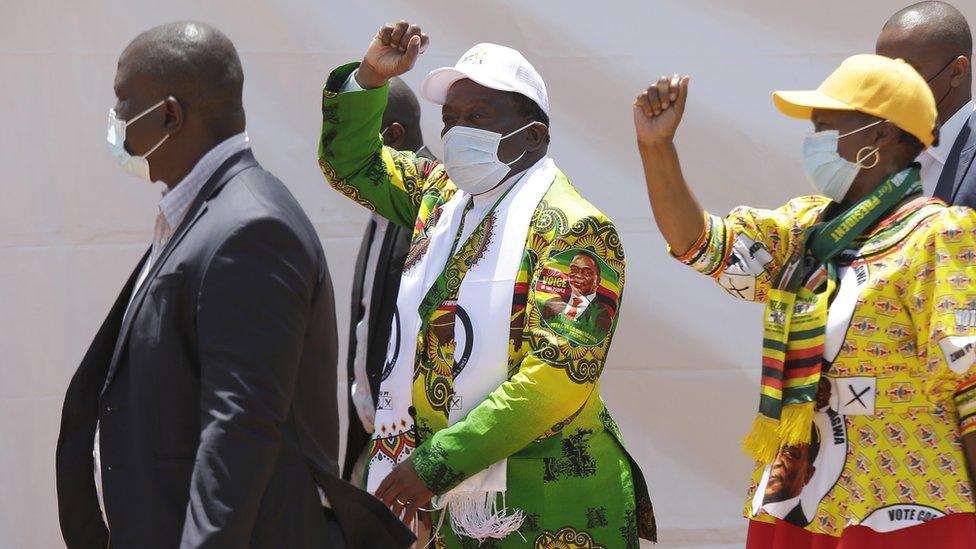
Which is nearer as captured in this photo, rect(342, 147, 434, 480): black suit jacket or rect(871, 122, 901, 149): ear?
rect(871, 122, 901, 149): ear

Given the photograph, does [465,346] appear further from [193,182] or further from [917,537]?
[917,537]

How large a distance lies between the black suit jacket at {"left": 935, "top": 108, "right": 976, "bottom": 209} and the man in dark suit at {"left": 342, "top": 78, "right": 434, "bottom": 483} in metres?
1.48

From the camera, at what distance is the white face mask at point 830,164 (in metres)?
2.74

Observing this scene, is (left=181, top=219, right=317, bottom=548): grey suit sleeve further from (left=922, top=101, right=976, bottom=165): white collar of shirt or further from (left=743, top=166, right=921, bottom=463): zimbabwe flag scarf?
(left=922, top=101, right=976, bottom=165): white collar of shirt

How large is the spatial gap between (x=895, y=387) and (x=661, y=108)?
734 millimetres

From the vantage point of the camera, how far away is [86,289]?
424cm

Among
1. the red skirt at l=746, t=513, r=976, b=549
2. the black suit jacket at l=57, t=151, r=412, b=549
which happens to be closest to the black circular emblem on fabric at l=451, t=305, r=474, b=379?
the black suit jacket at l=57, t=151, r=412, b=549

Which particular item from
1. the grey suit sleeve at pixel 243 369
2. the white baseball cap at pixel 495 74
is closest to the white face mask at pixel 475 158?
the white baseball cap at pixel 495 74

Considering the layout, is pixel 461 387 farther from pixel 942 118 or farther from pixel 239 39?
pixel 239 39

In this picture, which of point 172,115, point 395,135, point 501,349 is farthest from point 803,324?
point 395,135

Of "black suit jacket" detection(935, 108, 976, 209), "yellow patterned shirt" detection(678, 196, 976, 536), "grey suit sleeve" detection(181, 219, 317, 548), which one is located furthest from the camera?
"black suit jacket" detection(935, 108, 976, 209)

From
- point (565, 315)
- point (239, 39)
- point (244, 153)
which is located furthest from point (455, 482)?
point (239, 39)

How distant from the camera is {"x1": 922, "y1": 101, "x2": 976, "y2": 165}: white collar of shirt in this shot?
317cm

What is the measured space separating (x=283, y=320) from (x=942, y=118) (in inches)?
71.3
